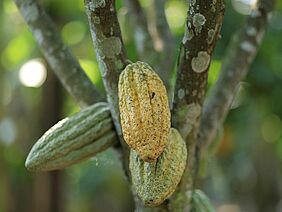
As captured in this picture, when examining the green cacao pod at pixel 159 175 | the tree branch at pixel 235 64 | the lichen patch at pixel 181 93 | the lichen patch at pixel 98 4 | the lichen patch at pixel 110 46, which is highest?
the lichen patch at pixel 98 4

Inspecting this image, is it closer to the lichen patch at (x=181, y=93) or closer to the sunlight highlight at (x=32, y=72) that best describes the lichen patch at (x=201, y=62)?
the lichen patch at (x=181, y=93)

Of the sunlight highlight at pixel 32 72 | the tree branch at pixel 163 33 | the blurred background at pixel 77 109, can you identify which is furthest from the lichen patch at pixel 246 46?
the sunlight highlight at pixel 32 72

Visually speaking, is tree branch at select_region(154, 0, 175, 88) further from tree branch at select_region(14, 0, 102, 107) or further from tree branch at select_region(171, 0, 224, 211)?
tree branch at select_region(171, 0, 224, 211)

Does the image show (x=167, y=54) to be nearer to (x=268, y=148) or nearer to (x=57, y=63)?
(x=57, y=63)

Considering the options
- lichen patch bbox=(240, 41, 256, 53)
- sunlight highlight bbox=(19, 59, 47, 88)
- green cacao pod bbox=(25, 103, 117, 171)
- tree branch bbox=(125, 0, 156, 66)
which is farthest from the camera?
sunlight highlight bbox=(19, 59, 47, 88)

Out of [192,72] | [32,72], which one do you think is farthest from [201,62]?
[32,72]

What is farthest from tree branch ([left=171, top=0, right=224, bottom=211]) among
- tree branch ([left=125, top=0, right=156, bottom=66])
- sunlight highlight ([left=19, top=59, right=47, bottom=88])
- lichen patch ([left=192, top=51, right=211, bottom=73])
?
sunlight highlight ([left=19, top=59, right=47, bottom=88])

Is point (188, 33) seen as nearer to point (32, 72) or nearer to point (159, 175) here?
point (159, 175)
